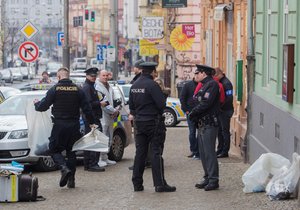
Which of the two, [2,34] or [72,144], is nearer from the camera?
[72,144]

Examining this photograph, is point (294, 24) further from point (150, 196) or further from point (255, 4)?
point (255, 4)

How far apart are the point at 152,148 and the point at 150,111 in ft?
1.72

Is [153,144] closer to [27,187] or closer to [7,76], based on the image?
[27,187]

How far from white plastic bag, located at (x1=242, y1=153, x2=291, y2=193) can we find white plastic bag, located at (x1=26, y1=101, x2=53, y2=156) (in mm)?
3897

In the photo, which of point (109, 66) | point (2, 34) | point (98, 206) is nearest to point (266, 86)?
point (98, 206)

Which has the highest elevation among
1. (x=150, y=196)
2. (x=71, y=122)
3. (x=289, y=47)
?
(x=289, y=47)

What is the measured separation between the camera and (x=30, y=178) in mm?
12977

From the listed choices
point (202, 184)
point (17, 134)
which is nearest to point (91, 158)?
point (17, 134)

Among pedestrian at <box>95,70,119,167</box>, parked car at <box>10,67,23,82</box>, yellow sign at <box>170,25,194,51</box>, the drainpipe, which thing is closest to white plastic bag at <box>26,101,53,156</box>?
pedestrian at <box>95,70,119,167</box>

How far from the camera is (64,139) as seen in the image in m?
14.2

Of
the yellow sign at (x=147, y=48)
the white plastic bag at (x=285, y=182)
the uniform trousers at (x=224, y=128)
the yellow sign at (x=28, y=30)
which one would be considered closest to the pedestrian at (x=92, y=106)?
the uniform trousers at (x=224, y=128)

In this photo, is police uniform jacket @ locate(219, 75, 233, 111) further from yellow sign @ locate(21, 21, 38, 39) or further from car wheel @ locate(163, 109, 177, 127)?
yellow sign @ locate(21, 21, 38, 39)

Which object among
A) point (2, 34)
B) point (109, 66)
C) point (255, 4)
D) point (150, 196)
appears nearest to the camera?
point (150, 196)

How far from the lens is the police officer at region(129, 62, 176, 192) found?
538 inches
